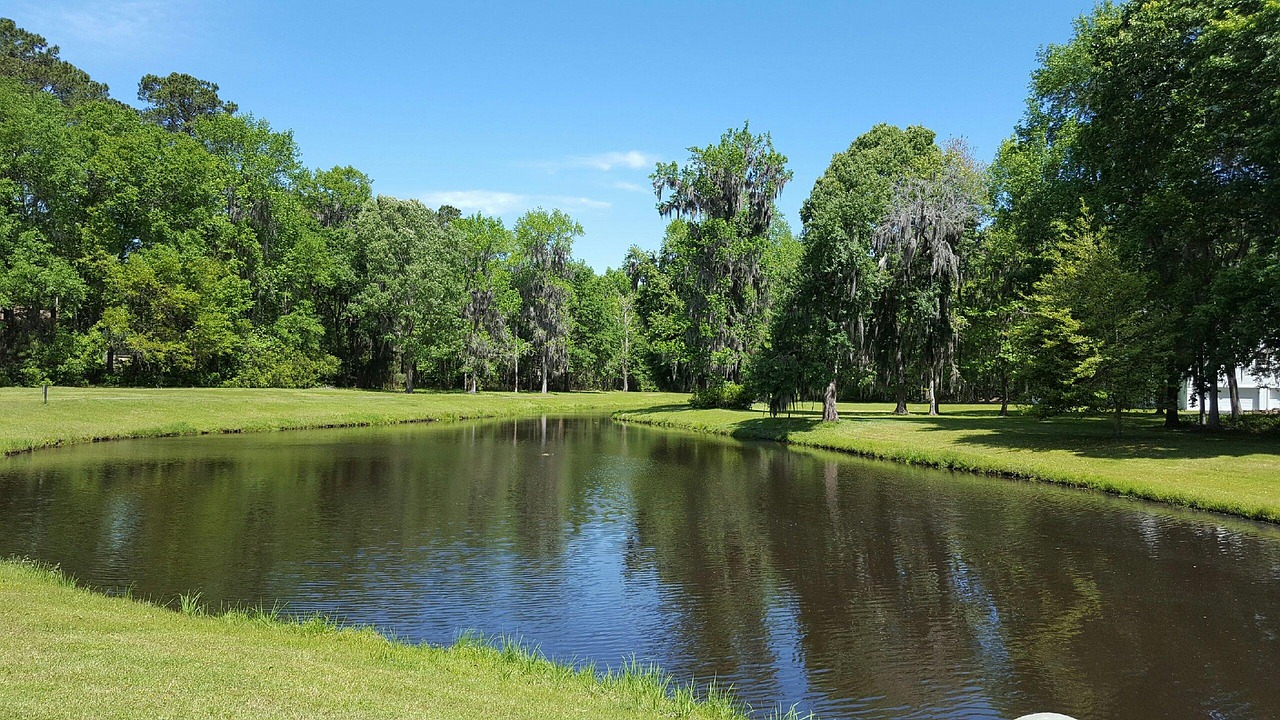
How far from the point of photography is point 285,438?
133ft

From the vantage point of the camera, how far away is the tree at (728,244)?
58219 mm

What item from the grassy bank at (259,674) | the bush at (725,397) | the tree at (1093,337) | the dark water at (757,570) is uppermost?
the tree at (1093,337)

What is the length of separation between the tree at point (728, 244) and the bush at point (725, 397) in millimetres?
1054

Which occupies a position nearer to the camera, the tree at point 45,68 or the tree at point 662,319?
the tree at point 662,319

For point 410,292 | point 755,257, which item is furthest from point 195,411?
point 755,257

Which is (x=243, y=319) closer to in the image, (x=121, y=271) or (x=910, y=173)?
(x=121, y=271)

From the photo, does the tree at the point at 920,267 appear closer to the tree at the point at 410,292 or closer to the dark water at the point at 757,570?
the dark water at the point at 757,570

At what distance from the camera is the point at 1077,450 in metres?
30.9

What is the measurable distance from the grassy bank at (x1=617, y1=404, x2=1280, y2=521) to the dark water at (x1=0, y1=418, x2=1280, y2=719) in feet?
4.58

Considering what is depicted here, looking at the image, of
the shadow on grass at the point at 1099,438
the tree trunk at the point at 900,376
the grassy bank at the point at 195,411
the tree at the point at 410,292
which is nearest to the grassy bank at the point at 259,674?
the shadow on grass at the point at 1099,438

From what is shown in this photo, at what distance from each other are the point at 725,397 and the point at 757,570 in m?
43.6

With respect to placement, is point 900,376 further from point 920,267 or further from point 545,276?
point 545,276

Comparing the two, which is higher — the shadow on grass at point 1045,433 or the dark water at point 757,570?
the shadow on grass at point 1045,433

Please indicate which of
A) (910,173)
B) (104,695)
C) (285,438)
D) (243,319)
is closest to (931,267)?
(910,173)
